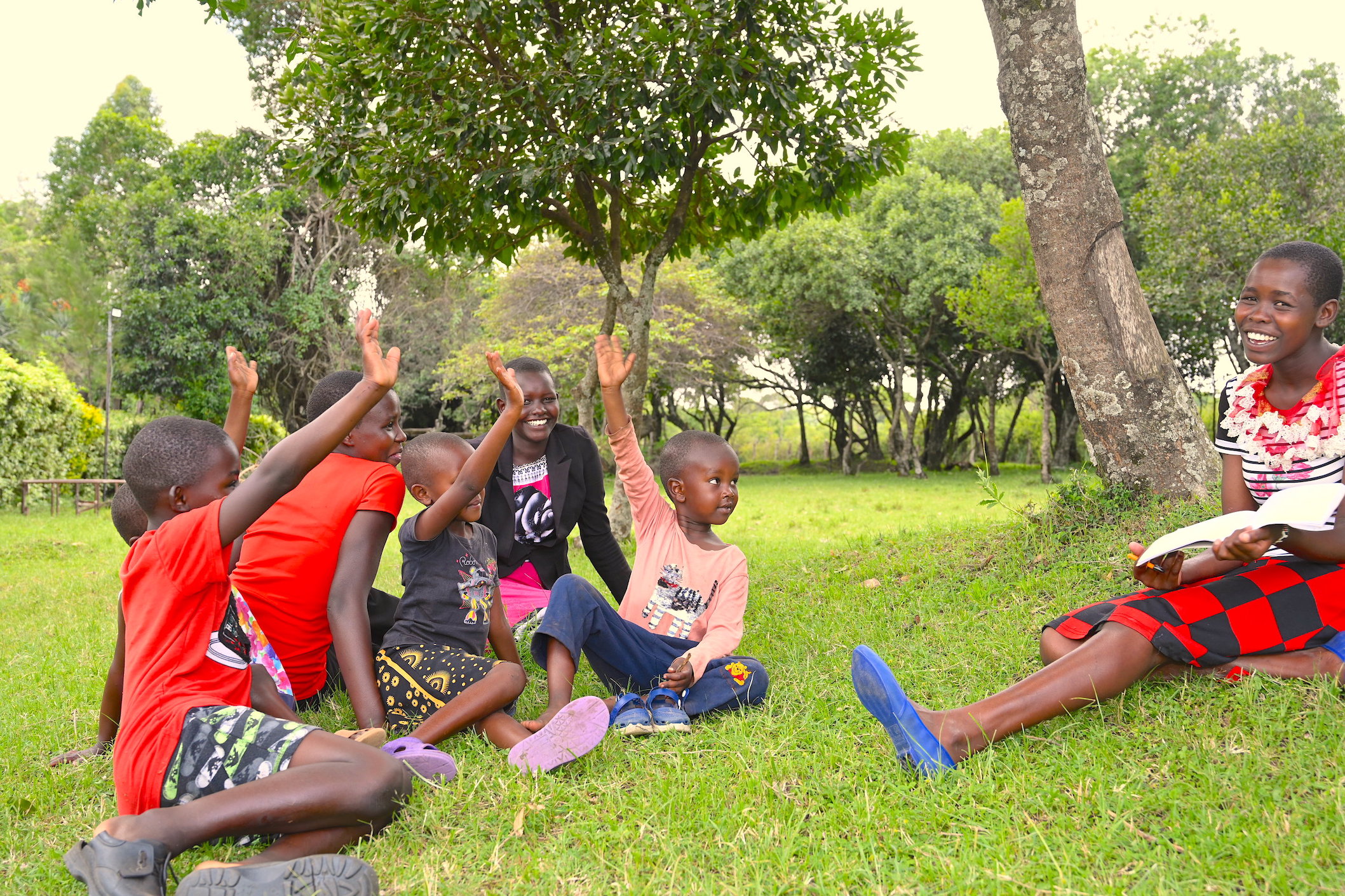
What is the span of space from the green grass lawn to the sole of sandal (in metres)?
0.22

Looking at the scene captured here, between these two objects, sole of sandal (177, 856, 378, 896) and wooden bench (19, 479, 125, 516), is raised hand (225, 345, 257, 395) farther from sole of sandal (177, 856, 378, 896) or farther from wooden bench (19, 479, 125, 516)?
wooden bench (19, 479, 125, 516)

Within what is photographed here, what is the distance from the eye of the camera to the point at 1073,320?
5.25 meters

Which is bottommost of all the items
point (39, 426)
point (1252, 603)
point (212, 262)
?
point (1252, 603)

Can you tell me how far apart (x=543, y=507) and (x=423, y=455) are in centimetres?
113

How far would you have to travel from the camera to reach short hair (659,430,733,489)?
3.78m

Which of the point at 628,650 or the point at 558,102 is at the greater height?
the point at 558,102

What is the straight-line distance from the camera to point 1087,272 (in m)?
5.25

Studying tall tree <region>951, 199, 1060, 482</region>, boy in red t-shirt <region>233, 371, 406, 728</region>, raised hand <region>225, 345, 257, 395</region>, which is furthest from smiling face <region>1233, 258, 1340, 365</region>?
tall tree <region>951, 199, 1060, 482</region>

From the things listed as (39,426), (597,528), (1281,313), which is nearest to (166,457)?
(597,528)

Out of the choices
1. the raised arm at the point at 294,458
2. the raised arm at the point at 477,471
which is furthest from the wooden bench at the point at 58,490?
the raised arm at the point at 294,458

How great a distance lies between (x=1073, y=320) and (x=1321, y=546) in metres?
2.76

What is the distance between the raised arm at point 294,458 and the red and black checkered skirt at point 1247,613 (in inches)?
93.9

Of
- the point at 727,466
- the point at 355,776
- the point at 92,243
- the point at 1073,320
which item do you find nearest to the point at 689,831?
the point at 355,776

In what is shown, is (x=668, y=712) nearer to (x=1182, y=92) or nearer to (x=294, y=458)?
(x=294, y=458)
